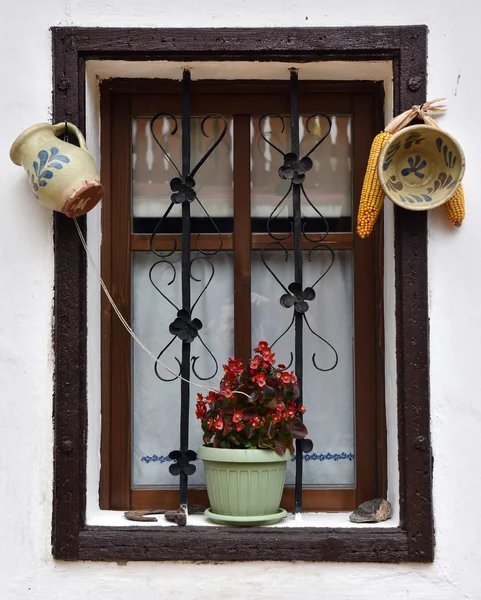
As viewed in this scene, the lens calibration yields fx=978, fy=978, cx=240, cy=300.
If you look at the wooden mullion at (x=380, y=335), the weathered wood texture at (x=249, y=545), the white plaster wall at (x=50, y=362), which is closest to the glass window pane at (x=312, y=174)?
the wooden mullion at (x=380, y=335)

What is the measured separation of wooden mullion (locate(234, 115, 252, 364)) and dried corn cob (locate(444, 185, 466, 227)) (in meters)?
0.73

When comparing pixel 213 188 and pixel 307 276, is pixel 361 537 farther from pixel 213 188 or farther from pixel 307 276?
pixel 213 188

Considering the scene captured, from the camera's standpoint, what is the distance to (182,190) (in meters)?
3.37

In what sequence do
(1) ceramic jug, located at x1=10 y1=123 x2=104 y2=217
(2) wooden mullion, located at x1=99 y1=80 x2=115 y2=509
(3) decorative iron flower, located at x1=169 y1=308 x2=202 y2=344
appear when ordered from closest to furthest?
(1) ceramic jug, located at x1=10 y1=123 x2=104 y2=217
(3) decorative iron flower, located at x1=169 y1=308 x2=202 y2=344
(2) wooden mullion, located at x1=99 y1=80 x2=115 y2=509

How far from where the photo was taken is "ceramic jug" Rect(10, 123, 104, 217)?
3062mm

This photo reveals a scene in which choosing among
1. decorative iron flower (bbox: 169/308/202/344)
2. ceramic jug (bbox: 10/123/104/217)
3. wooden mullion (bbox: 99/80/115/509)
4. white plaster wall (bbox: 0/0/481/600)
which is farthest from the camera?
wooden mullion (bbox: 99/80/115/509)

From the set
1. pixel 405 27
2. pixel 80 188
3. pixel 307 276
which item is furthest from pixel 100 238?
pixel 405 27

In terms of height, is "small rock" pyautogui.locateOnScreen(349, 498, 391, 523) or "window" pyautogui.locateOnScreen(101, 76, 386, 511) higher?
"window" pyautogui.locateOnScreen(101, 76, 386, 511)

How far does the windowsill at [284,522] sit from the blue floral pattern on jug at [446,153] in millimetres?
1186

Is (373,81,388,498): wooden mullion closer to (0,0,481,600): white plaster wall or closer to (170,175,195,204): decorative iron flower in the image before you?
(0,0,481,600): white plaster wall

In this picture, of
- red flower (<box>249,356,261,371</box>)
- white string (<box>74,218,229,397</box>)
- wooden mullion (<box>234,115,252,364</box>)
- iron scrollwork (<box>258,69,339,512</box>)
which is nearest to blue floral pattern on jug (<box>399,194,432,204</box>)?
iron scrollwork (<box>258,69,339,512</box>)

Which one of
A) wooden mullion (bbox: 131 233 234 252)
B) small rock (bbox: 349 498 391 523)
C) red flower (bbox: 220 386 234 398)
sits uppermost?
wooden mullion (bbox: 131 233 234 252)

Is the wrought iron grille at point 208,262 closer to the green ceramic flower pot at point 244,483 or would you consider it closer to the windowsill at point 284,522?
the windowsill at point 284,522

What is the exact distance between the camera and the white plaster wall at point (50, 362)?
316 centimetres
